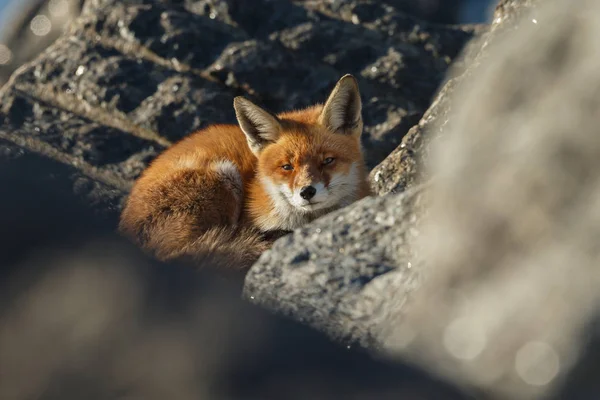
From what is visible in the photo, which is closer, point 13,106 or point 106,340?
point 106,340

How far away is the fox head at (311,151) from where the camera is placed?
4.85 m

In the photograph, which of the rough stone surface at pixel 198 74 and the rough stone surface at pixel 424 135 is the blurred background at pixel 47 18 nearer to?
the rough stone surface at pixel 198 74

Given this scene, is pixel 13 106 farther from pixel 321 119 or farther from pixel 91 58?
pixel 321 119

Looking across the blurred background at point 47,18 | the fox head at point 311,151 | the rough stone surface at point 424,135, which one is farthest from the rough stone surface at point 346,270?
the blurred background at point 47,18

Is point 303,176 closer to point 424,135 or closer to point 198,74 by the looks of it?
point 424,135

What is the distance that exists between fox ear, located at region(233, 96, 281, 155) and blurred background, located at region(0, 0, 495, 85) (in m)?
2.77

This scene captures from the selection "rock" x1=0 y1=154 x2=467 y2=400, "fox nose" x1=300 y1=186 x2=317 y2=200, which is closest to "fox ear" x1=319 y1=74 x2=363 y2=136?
"fox nose" x1=300 y1=186 x2=317 y2=200

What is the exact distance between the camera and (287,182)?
16.1 feet

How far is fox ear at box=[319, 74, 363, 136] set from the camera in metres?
4.96

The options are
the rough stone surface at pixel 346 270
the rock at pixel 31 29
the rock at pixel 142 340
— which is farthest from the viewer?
the rock at pixel 31 29

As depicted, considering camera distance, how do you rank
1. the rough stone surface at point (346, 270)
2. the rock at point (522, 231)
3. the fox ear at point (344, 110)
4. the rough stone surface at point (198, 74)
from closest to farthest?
the rock at point (522, 231), the rough stone surface at point (346, 270), the fox ear at point (344, 110), the rough stone surface at point (198, 74)

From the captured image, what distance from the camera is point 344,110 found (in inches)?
205

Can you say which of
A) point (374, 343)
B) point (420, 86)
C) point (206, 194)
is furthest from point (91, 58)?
point (374, 343)

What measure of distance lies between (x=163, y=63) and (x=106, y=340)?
577cm
